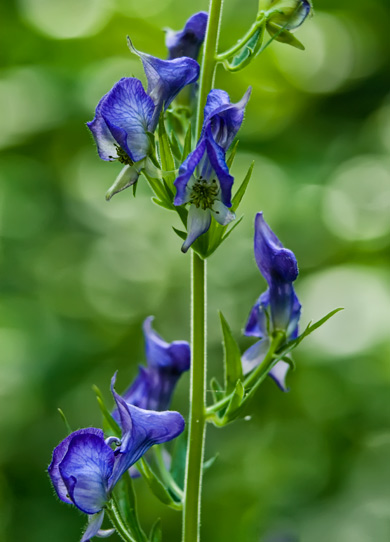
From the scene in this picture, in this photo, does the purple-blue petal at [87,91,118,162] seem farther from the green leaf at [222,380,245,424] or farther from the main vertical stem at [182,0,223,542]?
the green leaf at [222,380,245,424]

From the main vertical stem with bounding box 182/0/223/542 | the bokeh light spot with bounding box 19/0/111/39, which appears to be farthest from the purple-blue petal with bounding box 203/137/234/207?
the bokeh light spot with bounding box 19/0/111/39

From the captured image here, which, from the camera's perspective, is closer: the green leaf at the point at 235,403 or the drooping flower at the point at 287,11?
the green leaf at the point at 235,403

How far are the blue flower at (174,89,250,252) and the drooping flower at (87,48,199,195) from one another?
0.07 metres

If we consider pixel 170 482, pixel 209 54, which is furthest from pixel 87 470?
pixel 209 54

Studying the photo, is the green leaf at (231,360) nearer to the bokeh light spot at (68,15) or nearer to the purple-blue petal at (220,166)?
the purple-blue petal at (220,166)

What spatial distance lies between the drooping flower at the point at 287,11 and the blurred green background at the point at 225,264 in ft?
4.34

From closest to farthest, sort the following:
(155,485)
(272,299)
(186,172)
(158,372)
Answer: (186,172)
(155,485)
(272,299)
(158,372)

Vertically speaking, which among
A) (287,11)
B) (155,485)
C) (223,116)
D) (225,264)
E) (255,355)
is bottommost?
(225,264)

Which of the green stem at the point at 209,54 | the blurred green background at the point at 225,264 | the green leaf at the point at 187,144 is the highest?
the green stem at the point at 209,54

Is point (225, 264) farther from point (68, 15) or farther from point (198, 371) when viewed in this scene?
point (198, 371)

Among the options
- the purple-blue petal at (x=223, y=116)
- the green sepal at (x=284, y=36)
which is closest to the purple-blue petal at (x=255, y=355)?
the purple-blue petal at (x=223, y=116)

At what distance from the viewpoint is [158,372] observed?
1.24 metres

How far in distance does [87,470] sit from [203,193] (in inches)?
14.2

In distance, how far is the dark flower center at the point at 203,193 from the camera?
96 centimetres
